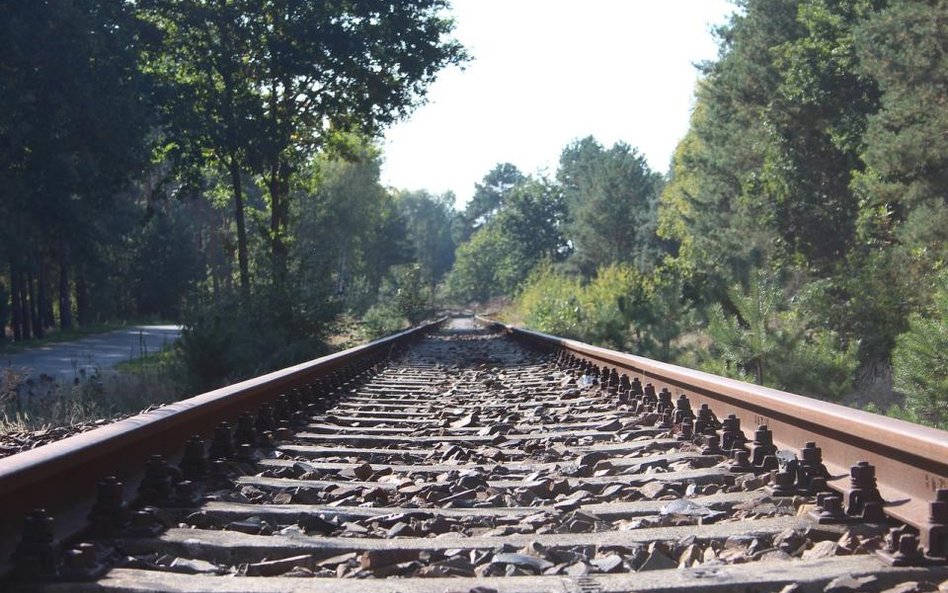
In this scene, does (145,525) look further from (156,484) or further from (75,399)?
(75,399)

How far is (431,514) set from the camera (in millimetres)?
3809

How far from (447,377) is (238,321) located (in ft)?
19.1

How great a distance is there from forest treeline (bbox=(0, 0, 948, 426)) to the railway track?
14.4ft

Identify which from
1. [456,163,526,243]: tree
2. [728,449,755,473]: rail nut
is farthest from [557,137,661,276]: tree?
[456,163,526,243]: tree

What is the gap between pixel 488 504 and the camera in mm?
4113

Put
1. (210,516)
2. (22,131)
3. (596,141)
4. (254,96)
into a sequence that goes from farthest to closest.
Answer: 1. (596,141)
2. (254,96)
3. (22,131)
4. (210,516)

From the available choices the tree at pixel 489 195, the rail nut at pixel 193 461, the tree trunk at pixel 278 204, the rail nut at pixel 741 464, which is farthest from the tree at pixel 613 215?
the tree at pixel 489 195

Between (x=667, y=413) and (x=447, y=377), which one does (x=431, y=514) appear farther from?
(x=447, y=377)

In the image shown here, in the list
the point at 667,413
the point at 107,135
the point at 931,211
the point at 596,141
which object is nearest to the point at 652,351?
the point at 931,211

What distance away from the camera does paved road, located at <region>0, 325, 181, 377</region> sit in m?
18.8

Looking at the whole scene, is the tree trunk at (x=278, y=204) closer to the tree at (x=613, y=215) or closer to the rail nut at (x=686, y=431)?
the rail nut at (x=686, y=431)

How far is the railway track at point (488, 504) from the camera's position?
287cm

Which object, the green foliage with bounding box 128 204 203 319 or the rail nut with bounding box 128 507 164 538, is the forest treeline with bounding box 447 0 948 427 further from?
the green foliage with bounding box 128 204 203 319

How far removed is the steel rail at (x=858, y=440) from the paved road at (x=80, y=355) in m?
13.4
